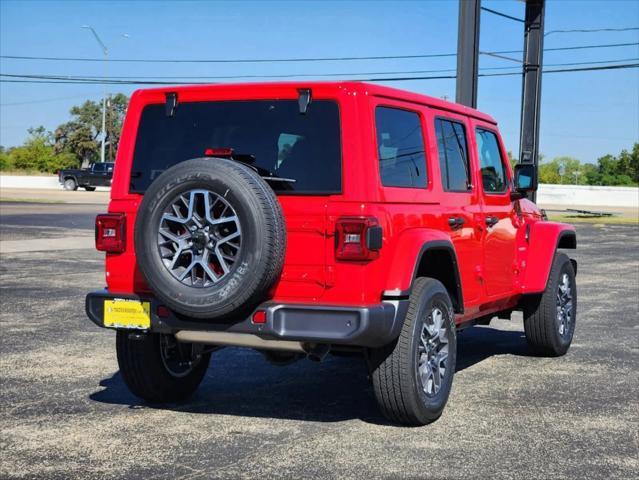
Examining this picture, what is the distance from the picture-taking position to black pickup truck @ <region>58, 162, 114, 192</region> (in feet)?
188

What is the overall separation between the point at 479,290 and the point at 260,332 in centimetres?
Answer: 214

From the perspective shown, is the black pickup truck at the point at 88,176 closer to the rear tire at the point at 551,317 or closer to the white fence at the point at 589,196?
the white fence at the point at 589,196

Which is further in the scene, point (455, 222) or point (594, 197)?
point (594, 197)

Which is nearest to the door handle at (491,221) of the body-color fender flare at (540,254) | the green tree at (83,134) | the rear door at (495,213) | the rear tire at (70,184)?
the rear door at (495,213)

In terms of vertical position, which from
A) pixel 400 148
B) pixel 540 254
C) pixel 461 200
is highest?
pixel 400 148

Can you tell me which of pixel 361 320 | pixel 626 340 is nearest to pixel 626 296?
pixel 626 340

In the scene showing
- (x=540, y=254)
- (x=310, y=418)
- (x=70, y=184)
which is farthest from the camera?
(x=70, y=184)

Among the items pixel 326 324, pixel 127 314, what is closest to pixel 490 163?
pixel 326 324

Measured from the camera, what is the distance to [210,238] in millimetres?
4973

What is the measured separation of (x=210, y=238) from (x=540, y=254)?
12.2ft

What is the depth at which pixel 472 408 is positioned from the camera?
6.07m

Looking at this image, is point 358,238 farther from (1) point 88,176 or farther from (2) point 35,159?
(2) point 35,159

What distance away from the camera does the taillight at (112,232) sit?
5.58 m

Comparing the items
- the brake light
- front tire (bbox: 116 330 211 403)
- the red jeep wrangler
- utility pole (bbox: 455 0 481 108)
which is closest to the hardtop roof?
the red jeep wrangler
